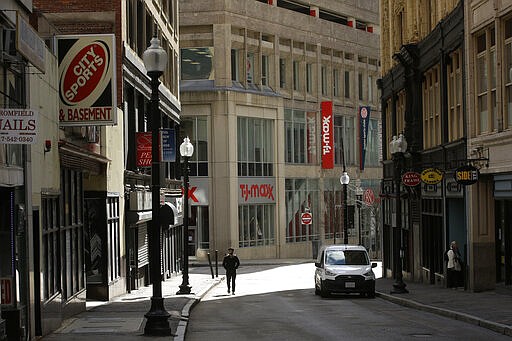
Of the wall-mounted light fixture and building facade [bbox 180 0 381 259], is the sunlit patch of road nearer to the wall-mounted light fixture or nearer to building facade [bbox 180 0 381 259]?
building facade [bbox 180 0 381 259]

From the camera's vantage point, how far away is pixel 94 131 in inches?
1142

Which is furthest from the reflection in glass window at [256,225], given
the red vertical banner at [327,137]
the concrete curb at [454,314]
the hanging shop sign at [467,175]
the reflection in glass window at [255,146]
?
the hanging shop sign at [467,175]

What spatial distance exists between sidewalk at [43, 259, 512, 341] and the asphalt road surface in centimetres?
32

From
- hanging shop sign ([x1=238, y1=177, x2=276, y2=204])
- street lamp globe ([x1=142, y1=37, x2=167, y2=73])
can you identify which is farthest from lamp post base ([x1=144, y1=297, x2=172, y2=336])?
hanging shop sign ([x1=238, y1=177, x2=276, y2=204])

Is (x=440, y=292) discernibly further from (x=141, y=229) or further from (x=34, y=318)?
(x=34, y=318)

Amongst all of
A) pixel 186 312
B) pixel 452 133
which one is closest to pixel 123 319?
pixel 186 312

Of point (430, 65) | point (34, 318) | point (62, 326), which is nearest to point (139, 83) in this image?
point (430, 65)

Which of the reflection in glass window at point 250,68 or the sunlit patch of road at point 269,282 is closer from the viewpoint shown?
the sunlit patch of road at point 269,282

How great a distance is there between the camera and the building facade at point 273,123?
68.8 metres

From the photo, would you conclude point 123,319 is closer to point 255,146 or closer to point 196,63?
point 196,63

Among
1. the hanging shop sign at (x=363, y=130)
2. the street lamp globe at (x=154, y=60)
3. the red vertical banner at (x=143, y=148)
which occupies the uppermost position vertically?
the hanging shop sign at (x=363, y=130)

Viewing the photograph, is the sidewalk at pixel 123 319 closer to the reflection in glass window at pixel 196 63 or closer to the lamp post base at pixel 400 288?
the lamp post base at pixel 400 288

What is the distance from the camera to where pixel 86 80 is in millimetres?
23797

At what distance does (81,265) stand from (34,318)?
7.61m
